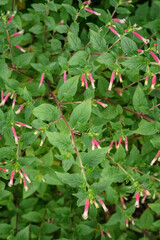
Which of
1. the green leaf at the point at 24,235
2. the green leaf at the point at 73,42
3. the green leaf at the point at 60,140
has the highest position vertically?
the green leaf at the point at 73,42

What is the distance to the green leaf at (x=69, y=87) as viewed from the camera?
7.57 feet

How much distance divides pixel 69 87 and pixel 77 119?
36 cm

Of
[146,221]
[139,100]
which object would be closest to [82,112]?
[139,100]

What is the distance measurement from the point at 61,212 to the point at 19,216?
0.60 m

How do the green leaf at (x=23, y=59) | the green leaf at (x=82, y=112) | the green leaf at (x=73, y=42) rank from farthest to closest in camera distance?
the green leaf at (x=23, y=59), the green leaf at (x=73, y=42), the green leaf at (x=82, y=112)

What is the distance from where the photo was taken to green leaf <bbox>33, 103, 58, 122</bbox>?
84.5 inches

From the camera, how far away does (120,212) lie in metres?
3.06

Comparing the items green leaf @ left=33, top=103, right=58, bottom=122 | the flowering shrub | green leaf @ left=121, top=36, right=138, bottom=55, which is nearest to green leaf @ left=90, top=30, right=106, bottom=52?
the flowering shrub

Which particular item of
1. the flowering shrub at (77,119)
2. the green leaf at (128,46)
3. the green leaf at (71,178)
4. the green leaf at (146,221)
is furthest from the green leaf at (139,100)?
the green leaf at (146,221)

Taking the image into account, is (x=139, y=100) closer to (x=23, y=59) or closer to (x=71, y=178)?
(x=71, y=178)

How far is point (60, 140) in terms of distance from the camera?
6.43ft

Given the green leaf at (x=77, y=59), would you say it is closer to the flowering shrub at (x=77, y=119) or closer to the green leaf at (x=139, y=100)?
the flowering shrub at (x=77, y=119)

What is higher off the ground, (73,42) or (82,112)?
(73,42)

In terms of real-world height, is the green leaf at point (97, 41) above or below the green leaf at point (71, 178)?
above
